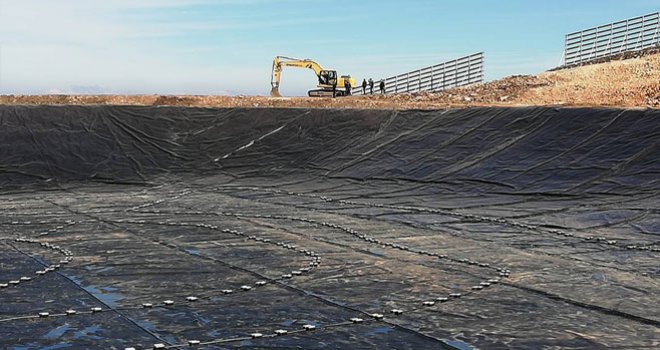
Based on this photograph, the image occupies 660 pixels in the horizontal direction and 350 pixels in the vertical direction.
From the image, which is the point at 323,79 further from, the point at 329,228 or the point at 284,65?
the point at 329,228

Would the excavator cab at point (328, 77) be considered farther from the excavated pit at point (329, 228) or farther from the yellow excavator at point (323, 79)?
the excavated pit at point (329, 228)

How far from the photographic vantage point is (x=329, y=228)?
9656 mm

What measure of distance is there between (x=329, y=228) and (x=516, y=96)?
17185 millimetres

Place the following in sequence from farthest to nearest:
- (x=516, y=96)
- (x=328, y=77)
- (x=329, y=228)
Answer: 1. (x=328, y=77)
2. (x=516, y=96)
3. (x=329, y=228)

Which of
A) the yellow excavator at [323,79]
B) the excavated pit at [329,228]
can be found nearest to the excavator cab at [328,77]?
the yellow excavator at [323,79]

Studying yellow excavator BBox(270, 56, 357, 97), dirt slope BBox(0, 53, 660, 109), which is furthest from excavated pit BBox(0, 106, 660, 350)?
yellow excavator BBox(270, 56, 357, 97)

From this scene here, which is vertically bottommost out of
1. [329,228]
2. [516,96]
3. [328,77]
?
[329,228]

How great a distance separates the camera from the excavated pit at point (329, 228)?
17.1ft

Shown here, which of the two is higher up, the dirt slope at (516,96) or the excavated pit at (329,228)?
the dirt slope at (516,96)

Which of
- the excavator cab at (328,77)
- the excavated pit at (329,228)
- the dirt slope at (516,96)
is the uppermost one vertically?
the excavator cab at (328,77)

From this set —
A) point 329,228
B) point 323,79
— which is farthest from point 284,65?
point 329,228

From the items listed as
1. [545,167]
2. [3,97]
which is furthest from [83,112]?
[545,167]

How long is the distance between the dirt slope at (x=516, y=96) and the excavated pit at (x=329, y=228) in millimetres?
5312

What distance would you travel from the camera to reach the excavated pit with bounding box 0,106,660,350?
5227 mm
